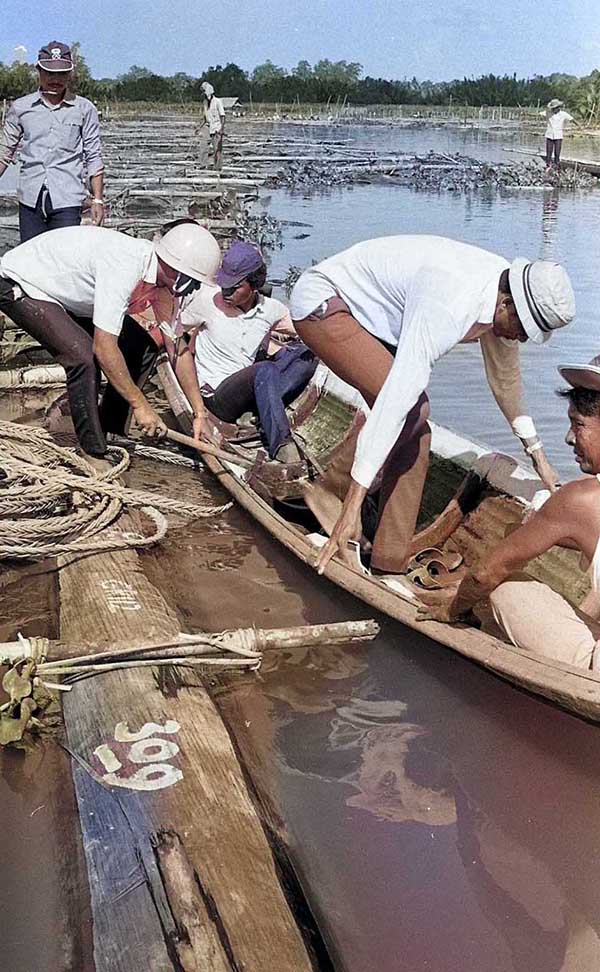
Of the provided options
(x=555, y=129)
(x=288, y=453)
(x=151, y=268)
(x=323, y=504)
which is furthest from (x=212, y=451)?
(x=555, y=129)

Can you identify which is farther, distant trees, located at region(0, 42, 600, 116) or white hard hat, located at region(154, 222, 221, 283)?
distant trees, located at region(0, 42, 600, 116)

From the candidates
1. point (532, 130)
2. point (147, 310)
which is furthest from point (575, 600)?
point (532, 130)

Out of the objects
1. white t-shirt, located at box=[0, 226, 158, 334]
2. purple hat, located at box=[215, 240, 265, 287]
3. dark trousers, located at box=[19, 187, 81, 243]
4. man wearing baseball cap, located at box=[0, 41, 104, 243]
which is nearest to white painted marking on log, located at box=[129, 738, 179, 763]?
white t-shirt, located at box=[0, 226, 158, 334]

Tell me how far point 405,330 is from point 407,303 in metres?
0.20

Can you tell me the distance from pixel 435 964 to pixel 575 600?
5.51 feet

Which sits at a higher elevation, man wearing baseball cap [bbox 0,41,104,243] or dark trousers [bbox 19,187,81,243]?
man wearing baseball cap [bbox 0,41,104,243]

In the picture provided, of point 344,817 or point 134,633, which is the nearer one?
point 344,817

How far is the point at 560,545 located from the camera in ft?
9.31

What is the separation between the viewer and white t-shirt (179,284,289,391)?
5453 millimetres

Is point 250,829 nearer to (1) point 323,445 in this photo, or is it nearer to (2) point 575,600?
(2) point 575,600

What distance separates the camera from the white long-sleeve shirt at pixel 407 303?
3.21m

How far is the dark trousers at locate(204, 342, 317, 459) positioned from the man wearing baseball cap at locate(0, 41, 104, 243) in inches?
77.6

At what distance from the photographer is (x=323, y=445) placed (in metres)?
5.28

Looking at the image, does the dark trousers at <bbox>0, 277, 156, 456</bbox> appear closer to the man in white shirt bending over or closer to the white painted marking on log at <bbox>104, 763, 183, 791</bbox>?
the man in white shirt bending over
